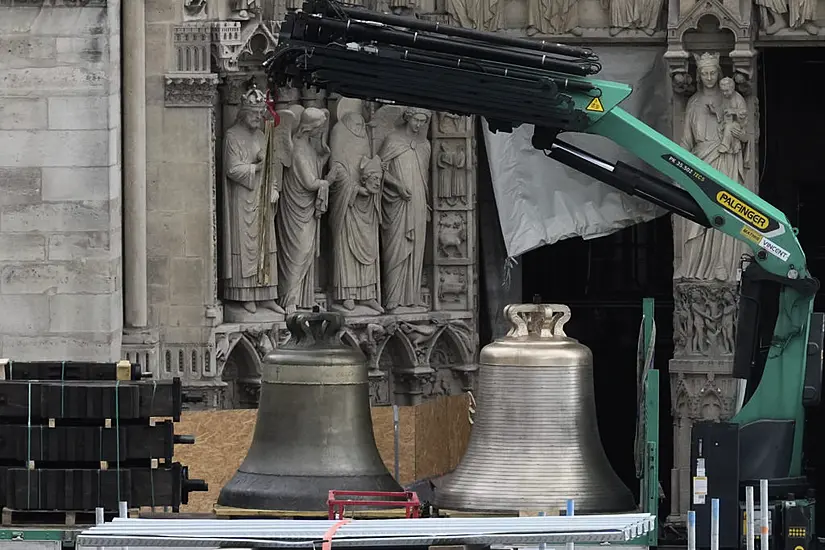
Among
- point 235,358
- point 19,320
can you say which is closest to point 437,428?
point 235,358

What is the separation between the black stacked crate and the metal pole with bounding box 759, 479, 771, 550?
505cm

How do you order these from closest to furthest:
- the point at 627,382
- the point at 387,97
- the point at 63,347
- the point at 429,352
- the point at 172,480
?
the point at 172,480, the point at 387,97, the point at 63,347, the point at 429,352, the point at 627,382

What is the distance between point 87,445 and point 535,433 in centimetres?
469

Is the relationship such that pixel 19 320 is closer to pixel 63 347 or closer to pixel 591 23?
pixel 63 347

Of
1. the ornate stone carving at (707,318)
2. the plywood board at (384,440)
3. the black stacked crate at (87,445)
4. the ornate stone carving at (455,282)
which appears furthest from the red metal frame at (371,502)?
the ornate stone carving at (455,282)

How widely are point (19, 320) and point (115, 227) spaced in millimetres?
1330

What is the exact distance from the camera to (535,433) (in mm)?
28609

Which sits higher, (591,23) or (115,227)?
Result: (591,23)

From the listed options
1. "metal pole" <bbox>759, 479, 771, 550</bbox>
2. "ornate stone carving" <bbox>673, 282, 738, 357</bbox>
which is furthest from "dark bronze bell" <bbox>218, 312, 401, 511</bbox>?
"ornate stone carving" <bbox>673, 282, 738, 357</bbox>

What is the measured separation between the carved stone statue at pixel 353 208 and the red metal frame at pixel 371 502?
8137mm

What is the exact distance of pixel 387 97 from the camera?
1102 inches

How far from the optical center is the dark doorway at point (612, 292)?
38.3 m

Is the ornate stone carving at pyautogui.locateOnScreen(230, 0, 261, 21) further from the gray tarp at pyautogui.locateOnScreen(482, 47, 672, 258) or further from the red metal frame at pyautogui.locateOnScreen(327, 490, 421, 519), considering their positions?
the red metal frame at pyautogui.locateOnScreen(327, 490, 421, 519)

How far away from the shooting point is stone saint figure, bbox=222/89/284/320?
107ft
